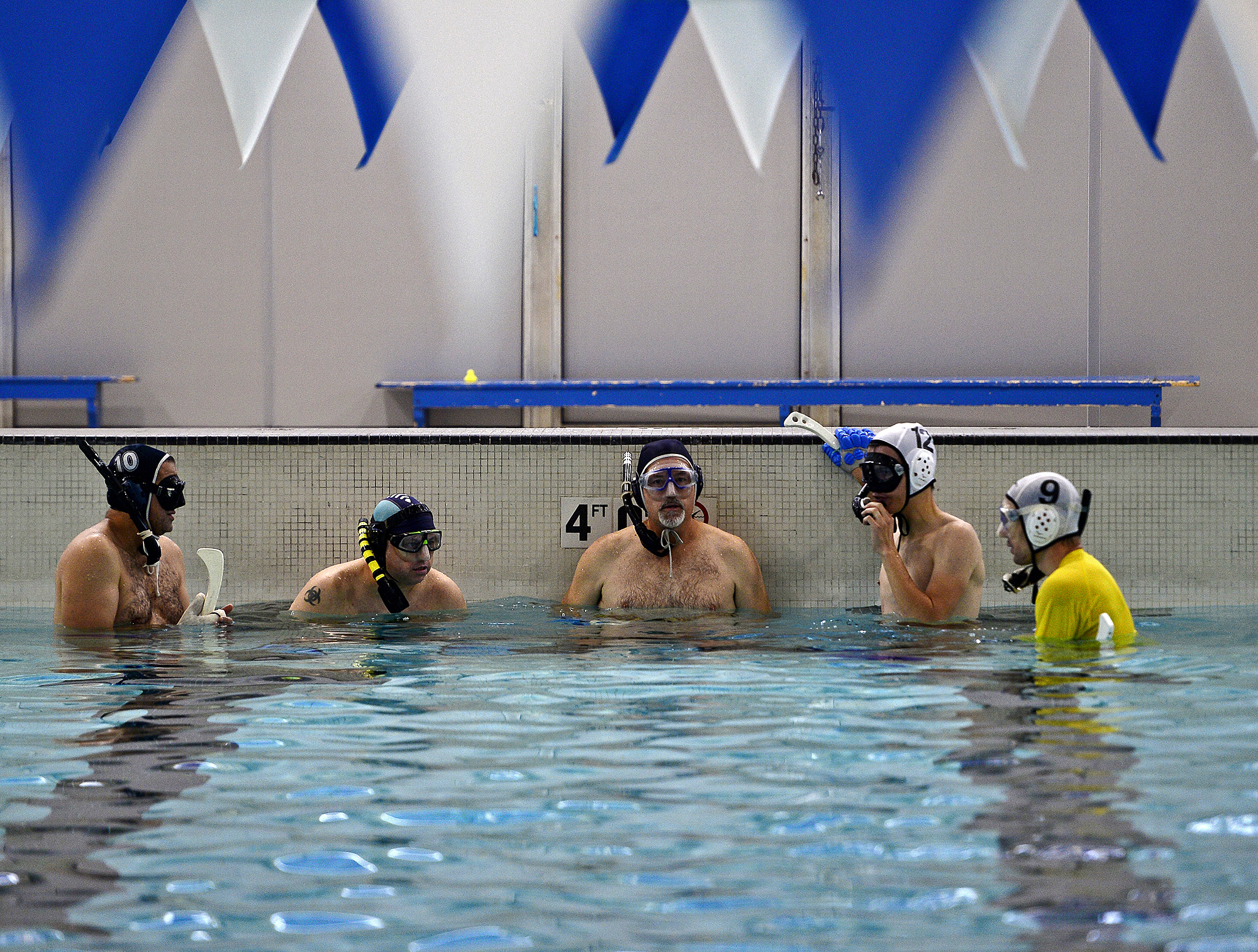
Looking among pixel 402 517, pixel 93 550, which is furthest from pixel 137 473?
pixel 402 517

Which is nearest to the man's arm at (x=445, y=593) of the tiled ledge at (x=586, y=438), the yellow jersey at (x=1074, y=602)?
the tiled ledge at (x=586, y=438)

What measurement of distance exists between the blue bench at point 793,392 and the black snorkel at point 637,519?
234 cm

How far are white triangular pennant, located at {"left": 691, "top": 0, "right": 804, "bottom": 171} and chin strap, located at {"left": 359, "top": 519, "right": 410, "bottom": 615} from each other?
14.4 feet

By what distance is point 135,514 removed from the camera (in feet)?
15.3

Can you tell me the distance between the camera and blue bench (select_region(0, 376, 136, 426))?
8047mm

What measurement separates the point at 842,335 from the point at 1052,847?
19.9 feet

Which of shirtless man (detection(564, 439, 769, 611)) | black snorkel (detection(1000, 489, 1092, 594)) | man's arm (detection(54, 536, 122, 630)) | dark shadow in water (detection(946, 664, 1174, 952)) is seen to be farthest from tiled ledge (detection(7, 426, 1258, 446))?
dark shadow in water (detection(946, 664, 1174, 952))

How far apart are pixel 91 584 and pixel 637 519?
235 centimetres

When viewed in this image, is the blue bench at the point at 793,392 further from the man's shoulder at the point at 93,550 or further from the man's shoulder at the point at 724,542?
the man's shoulder at the point at 93,550

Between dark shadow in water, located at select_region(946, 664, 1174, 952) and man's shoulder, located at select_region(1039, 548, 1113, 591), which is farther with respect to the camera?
man's shoulder, located at select_region(1039, 548, 1113, 591)

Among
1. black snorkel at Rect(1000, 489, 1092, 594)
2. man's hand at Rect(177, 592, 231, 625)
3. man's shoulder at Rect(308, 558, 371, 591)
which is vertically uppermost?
black snorkel at Rect(1000, 489, 1092, 594)

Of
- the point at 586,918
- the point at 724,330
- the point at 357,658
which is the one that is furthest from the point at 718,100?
the point at 586,918

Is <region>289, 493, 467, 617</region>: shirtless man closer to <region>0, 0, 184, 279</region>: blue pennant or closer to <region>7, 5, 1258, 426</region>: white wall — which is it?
<region>7, 5, 1258, 426</region>: white wall

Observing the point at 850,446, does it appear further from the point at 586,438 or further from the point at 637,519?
the point at 586,438
